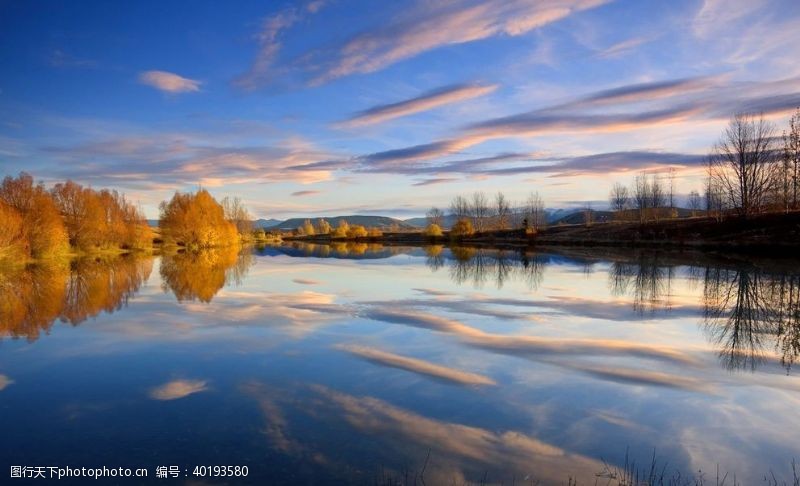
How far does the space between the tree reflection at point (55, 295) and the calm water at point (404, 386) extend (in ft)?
0.77

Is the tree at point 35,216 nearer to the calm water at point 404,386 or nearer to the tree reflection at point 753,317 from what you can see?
the calm water at point 404,386

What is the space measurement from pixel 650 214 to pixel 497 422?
101 m

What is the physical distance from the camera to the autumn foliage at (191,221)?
7744 centimetres

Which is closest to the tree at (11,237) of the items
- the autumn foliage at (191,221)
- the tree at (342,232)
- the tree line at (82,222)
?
the tree line at (82,222)

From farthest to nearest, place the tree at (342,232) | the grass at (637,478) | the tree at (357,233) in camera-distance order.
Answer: the tree at (342,232)
the tree at (357,233)
the grass at (637,478)

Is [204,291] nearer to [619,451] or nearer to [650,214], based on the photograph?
[619,451]

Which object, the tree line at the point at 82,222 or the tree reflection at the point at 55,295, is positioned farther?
the tree line at the point at 82,222

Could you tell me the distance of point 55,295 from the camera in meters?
22.4

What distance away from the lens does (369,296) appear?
22.1 metres

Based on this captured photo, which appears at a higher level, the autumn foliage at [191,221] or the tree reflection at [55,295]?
the autumn foliage at [191,221]

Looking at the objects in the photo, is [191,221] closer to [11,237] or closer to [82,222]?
[82,222]

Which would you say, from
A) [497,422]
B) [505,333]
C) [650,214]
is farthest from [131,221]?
[650,214]

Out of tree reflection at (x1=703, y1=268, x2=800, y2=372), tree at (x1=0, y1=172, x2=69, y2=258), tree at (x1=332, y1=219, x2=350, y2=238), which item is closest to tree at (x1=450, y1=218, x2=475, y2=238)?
tree at (x1=332, y1=219, x2=350, y2=238)

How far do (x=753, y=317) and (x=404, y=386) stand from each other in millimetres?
13473
